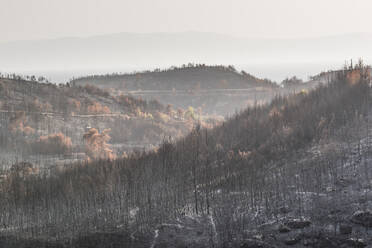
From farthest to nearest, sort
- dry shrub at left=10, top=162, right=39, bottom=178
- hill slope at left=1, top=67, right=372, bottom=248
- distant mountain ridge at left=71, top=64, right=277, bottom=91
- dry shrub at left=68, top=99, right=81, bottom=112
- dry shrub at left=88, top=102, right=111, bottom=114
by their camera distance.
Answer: distant mountain ridge at left=71, top=64, right=277, bottom=91 → dry shrub at left=88, top=102, right=111, bottom=114 → dry shrub at left=68, top=99, right=81, bottom=112 → dry shrub at left=10, top=162, right=39, bottom=178 → hill slope at left=1, top=67, right=372, bottom=248

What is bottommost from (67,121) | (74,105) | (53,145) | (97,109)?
(53,145)

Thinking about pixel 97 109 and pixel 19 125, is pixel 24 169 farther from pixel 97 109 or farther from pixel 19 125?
pixel 97 109

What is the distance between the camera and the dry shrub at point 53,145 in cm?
5967

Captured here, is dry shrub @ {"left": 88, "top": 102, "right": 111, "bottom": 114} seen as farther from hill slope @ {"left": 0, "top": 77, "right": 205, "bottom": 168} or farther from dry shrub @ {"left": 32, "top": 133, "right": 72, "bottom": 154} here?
dry shrub @ {"left": 32, "top": 133, "right": 72, "bottom": 154}

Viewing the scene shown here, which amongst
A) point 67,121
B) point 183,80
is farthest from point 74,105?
point 183,80

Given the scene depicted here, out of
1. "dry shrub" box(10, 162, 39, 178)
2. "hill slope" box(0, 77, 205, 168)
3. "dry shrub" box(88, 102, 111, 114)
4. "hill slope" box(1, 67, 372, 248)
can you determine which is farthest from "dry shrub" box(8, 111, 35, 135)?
"hill slope" box(1, 67, 372, 248)

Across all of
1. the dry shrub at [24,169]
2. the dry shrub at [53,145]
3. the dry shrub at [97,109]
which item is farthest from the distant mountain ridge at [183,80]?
the dry shrub at [24,169]

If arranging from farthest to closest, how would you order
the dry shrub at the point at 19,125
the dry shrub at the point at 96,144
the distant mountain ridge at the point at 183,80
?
1. the distant mountain ridge at the point at 183,80
2. the dry shrub at the point at 19,125
3. the dry shrub at the point at 96,144

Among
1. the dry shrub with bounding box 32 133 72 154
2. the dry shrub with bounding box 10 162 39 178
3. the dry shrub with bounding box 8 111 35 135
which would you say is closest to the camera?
the dry shrub with bounding box 10 162 39 178

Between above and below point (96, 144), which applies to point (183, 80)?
above

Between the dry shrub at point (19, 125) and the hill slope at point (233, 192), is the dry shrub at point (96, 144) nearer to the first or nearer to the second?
the dry shrub at point (19, 125)

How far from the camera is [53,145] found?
60875 mm

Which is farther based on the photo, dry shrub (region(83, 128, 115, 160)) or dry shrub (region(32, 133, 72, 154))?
dry shrub (region(83, 128, 115, 160))

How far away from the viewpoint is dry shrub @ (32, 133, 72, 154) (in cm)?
5967
